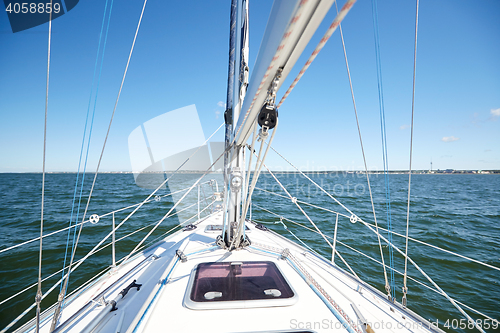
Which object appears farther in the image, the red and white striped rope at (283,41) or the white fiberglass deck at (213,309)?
the white fiberglass deck at (213,309)

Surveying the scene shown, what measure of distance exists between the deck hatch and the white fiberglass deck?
3 centimetres

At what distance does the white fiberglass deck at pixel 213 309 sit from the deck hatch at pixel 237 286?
3 centimetres

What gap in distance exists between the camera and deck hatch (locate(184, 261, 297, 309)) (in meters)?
1.71

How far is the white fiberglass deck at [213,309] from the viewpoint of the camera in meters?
1.49

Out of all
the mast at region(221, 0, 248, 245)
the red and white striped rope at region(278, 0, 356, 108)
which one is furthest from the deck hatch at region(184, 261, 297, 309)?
the red and white striped rope at region(278, 0, 356, 108)

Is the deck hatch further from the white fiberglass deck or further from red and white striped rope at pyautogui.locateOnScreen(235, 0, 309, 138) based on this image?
red and white striped rope at pyautogui.locateOnScreen(235, 0, 309, 138)

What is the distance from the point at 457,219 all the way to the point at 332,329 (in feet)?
40.8

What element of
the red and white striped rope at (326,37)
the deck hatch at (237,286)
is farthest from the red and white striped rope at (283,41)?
the deck hatch at (237,286)

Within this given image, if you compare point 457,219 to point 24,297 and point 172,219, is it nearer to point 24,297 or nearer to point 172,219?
point 172,219

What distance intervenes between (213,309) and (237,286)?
1.00 ft

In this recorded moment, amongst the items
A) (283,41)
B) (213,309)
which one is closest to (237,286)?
(213,309)

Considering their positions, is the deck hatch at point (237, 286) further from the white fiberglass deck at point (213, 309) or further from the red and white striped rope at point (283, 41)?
the red and white striped rope at point (283, 41)

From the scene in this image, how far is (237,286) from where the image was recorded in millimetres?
1905

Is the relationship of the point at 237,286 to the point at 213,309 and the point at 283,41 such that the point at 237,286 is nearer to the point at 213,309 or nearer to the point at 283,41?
the point at 213,309
